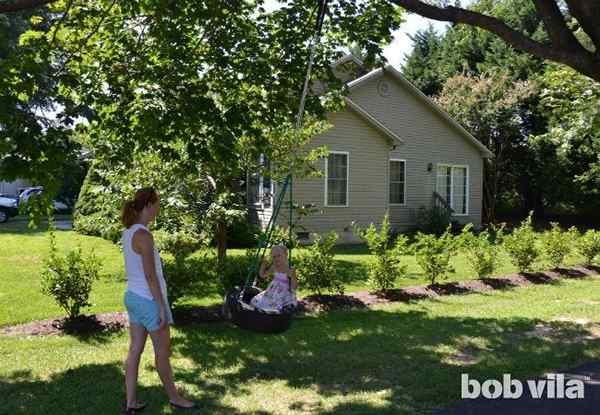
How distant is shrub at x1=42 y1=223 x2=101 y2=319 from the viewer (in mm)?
7008

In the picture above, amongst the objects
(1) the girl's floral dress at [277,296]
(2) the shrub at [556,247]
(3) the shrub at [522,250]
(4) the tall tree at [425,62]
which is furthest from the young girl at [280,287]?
(4) the tall tree at [425,62]

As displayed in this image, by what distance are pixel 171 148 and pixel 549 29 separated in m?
4.62

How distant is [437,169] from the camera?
22.1 meters

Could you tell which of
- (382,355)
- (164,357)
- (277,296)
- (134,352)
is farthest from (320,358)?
(134,352)

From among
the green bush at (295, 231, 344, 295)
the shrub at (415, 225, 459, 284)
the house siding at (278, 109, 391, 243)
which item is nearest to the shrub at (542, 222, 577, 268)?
the shrub at (415, 225, 459, 284)

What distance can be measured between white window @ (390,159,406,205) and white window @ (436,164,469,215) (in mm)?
2185

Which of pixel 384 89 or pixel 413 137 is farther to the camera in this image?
pixel 413 137

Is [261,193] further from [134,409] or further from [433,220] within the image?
[134,409]

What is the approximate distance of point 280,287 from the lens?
650 cm

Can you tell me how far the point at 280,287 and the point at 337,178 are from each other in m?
11.5

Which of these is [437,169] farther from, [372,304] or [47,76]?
[47,76]

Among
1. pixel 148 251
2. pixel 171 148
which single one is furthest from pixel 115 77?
pixel 148 251

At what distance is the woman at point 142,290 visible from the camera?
429 centimetres

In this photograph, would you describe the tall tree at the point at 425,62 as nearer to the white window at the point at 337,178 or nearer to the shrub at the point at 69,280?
the white window at the point at 337,178
